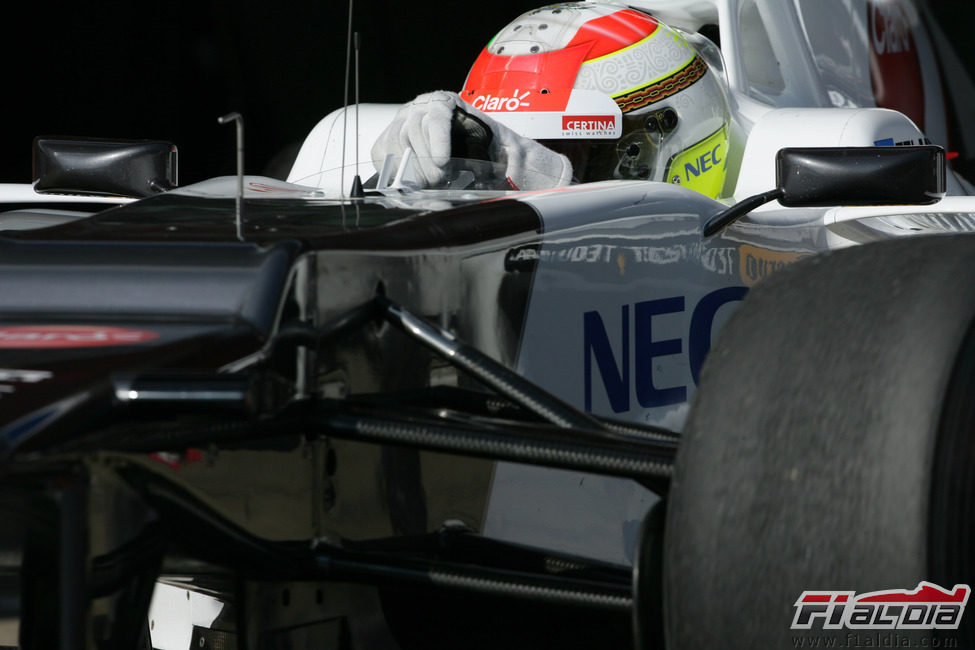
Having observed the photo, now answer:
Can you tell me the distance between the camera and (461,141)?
8.62ft

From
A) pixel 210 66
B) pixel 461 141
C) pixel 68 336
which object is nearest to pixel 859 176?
pixel 461 141

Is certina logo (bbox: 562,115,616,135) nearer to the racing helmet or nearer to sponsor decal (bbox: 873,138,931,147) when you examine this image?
the racing helmet

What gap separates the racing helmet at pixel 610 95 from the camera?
3.01 m

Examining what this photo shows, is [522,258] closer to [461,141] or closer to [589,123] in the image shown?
[461,141]

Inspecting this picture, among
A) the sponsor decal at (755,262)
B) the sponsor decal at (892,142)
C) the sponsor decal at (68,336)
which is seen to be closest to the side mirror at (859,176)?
the sponsor decal at (755,262)

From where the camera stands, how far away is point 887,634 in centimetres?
127

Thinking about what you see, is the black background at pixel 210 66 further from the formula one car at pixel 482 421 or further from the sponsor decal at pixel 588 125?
the formula one car at pixel 482 421

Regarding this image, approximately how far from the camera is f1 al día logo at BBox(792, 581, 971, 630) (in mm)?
1234

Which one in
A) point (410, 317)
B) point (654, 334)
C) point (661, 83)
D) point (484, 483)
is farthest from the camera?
point (661, 83)

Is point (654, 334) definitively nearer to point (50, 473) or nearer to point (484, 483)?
point (484, 483)

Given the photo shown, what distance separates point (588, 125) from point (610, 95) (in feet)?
0.54

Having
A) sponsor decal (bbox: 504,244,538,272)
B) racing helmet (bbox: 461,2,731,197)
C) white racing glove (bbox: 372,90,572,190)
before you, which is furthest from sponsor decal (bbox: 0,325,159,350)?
racing helmet (bbox: 461,2,731,197)

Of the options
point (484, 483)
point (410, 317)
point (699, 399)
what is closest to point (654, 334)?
point (484, 483)

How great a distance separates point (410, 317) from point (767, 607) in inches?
23.5
